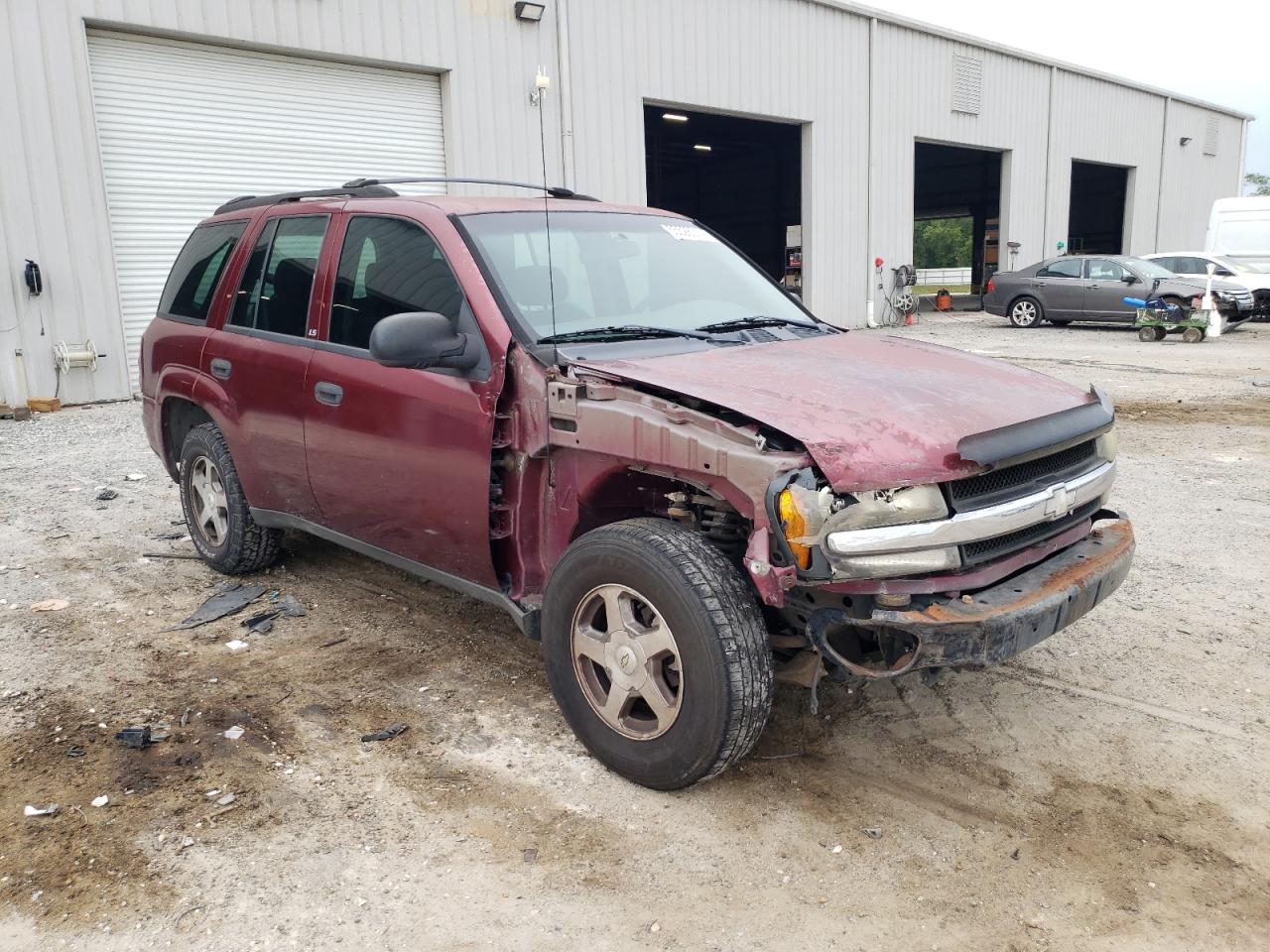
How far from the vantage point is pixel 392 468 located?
12.5 ft

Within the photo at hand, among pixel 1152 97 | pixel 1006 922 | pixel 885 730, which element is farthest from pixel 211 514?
pixel 1152 97

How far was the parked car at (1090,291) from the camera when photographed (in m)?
17.7

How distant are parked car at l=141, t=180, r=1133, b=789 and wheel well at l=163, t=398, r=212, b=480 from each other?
0.48 meters

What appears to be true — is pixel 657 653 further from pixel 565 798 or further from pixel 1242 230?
pixel 1242 230

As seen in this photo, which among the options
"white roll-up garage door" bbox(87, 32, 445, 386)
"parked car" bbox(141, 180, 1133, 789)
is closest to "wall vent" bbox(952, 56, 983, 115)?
"white roll-up garage door" bbox(87, 32, 445, 386)

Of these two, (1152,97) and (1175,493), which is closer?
(1175,493)

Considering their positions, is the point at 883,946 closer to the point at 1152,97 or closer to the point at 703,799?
the point at 703,799

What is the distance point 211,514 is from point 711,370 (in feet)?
10.4

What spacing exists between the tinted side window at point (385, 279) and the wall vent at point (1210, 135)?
3508 centimetres

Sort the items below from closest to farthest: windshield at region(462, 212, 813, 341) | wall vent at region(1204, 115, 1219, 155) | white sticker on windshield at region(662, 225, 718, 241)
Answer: windshield at region(462, 212, 813, 341) → white sticker on windshield at region(662, 225, 718, 241) → wall vent at region(1204, 115, 1219, 155)

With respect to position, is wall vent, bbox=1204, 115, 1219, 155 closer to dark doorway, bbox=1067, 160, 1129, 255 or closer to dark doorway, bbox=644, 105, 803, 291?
dark doorway, bbox=1067, 160, 1129, 255

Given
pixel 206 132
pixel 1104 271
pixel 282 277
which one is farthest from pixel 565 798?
pixel 1104 271

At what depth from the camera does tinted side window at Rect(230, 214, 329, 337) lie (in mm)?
4328

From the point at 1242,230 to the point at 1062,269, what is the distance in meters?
4.45
